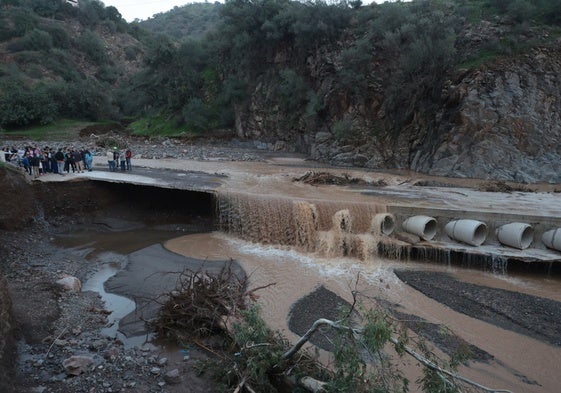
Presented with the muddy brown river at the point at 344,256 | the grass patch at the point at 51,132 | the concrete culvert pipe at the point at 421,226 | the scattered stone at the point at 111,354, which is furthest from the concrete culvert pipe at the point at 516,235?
the grass patch at the point at 51,132

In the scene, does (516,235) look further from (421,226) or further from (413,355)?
(413,355)

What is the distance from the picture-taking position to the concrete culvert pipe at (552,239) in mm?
11961

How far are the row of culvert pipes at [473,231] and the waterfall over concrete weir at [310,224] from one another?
66 centimetres

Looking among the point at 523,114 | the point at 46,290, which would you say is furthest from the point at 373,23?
the point at 46,290

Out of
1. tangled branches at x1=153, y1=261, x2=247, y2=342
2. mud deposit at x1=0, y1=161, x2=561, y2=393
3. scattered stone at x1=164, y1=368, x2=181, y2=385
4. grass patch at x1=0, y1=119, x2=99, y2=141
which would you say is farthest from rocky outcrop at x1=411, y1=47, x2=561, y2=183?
grass patch at x1=0, y1=119, x2=99, y2=141

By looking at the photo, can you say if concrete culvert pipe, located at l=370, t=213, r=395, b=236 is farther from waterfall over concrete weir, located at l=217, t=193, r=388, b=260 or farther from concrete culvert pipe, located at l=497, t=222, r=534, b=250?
concrete culvert pipe, located at l=497, t=222, r=534, b=250

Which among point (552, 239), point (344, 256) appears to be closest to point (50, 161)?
point (344, 256)

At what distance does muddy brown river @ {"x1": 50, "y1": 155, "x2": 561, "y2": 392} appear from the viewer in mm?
8070

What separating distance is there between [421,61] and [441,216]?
14568 mm

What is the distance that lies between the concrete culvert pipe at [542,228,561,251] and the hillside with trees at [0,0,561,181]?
32.0 ft

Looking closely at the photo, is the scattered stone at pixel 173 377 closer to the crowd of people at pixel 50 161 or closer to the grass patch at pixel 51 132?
the crowd of people at pixel 50 161

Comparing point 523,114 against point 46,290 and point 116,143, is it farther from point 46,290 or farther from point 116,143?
point 116,143

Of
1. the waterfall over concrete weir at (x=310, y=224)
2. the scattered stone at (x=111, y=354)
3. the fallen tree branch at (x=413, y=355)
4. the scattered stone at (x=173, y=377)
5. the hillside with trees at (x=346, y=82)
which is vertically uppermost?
the hillside with trees at (x=346, y=82)

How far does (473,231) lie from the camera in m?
12.5
